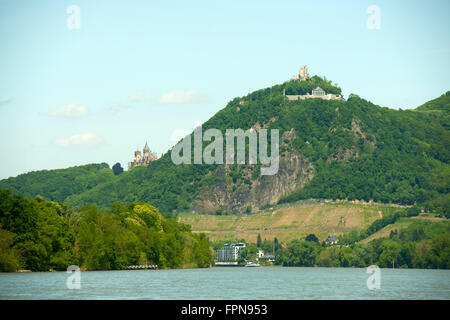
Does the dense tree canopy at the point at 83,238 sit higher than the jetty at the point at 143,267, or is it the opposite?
the dense tree canopy at the point at 83,238

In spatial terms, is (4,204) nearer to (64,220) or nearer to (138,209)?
(64,220)

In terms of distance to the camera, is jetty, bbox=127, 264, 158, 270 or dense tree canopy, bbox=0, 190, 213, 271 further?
jetty, bbox=127, 264, 158, 270

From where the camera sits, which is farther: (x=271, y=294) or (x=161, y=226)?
(x=161, y=226)

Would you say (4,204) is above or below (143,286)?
above

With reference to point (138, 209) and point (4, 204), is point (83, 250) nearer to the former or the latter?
point (4, 204)

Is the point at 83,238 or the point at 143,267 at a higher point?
the point at 83,238

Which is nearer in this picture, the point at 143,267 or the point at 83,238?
the point at 83,238

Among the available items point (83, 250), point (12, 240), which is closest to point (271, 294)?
point (12, 240)

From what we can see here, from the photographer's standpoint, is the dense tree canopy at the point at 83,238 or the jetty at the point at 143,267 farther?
the jetty at the point at 143,267

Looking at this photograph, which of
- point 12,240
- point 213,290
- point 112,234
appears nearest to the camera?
point 213,290

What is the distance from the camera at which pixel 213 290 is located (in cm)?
9044

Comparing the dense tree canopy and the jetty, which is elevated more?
the dense tree canopy
